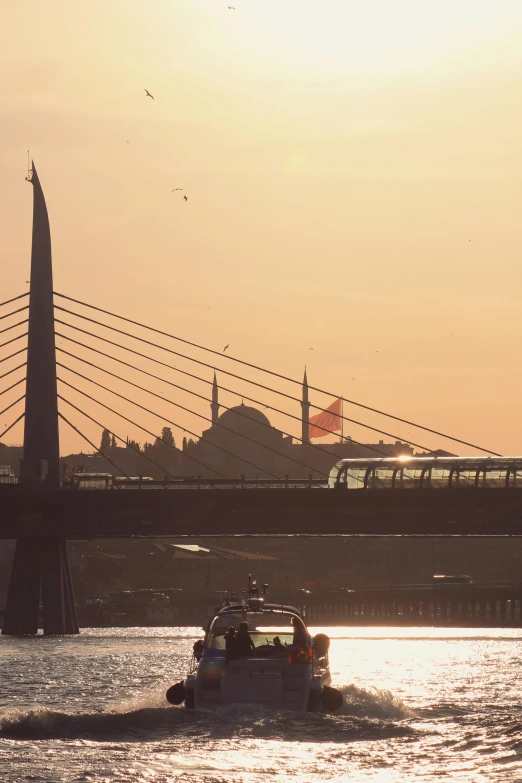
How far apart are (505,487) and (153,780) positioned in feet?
238

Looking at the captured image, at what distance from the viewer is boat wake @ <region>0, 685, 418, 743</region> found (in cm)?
3922

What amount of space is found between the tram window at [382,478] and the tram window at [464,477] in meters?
5.61

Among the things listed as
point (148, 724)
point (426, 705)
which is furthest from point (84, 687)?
point (148, 724)

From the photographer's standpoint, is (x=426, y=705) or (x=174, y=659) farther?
(x=174, y=659)

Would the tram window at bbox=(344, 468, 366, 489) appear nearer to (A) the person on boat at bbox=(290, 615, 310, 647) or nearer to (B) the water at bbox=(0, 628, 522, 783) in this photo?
Result: (B) the water at bbox=(0, 628, 522, 783)

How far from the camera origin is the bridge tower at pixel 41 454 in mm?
102625

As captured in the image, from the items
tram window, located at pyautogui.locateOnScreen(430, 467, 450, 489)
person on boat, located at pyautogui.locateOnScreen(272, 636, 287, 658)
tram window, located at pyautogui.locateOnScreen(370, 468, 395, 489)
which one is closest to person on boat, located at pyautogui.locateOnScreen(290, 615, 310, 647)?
person on boat, located at pyautogui.locateOnScreen(272, 636, 287, 658)

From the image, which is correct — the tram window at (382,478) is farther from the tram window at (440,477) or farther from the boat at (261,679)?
the boat at (261,679)

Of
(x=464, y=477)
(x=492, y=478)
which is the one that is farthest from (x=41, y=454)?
(x=492, y=478)

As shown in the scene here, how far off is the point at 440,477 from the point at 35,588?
29526 mm

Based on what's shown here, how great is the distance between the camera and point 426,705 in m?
51.8

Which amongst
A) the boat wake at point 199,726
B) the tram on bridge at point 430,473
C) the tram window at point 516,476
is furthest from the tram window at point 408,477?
the boat wake at point 199,726

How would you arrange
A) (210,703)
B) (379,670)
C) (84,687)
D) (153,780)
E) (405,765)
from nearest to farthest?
(153,780) → (405,765) → (210,703) → (84,687) → (379,670)

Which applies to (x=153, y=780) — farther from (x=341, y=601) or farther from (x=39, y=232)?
(x=341, y=601)
